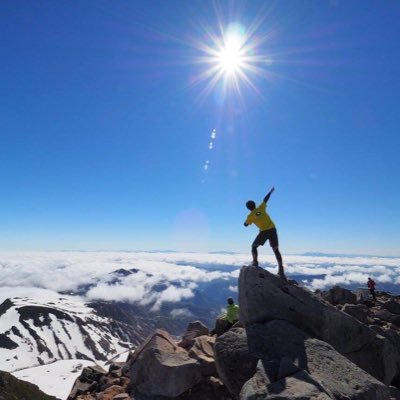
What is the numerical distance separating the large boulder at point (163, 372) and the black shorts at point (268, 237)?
768 centimetres

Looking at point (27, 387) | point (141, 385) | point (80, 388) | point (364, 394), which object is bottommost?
point (27, 387)

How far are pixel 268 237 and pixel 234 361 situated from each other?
24.5 ft

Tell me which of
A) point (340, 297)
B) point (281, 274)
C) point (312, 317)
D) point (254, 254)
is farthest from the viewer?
point (340, 297)

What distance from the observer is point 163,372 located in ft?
61.8

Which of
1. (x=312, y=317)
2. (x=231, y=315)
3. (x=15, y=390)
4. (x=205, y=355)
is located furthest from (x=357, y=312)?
(x=15, y=390)

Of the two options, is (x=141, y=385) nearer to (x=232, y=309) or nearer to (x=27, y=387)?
(x=232, y=309)

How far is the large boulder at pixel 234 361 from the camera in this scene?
51.3ft

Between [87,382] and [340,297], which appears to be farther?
[340,297]

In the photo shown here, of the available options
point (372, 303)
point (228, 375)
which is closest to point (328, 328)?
point (228, 375)

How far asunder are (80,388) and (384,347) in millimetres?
19914

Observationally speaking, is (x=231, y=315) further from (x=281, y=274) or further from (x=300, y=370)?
(x=300, y=370)

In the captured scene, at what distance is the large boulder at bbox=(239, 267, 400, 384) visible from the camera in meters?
19.5

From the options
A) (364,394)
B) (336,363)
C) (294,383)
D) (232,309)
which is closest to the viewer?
(294,383)

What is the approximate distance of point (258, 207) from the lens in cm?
2047
